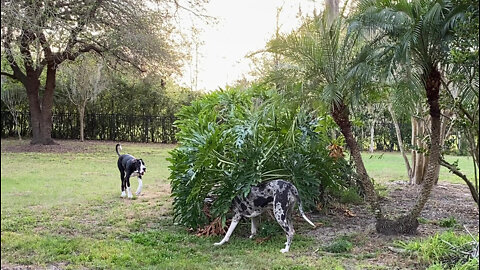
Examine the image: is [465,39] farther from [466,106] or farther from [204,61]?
[204,61]

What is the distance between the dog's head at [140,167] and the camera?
4.57 metres

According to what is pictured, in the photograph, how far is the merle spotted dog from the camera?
A: 3893 millimetres

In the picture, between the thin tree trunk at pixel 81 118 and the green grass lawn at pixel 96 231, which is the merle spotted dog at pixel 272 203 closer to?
the green grass lawn at pixel 96 231

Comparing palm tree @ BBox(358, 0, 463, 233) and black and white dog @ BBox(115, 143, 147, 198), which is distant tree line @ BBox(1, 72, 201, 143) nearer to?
black and white dog @ BBox(115, 143, 147, 198)

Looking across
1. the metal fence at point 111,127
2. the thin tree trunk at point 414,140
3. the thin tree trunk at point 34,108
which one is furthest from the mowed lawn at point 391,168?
the thin tree trunk at point 34,108

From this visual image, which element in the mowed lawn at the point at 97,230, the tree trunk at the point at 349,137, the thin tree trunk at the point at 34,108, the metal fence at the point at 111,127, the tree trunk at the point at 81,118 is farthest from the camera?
the tree trunk at the point at 349,137

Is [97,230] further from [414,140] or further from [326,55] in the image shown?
[414,140]

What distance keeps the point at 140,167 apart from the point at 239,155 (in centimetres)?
110

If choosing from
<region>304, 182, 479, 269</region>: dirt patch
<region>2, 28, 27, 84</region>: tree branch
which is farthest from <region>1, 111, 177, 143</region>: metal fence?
<region>304, 182, 479, 269</region>: dirt patch

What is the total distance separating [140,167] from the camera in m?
4.77

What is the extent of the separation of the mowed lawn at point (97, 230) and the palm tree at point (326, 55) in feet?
4.37

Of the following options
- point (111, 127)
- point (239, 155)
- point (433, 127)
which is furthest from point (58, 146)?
point (433, 127)

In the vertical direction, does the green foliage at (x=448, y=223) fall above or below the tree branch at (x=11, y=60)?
below

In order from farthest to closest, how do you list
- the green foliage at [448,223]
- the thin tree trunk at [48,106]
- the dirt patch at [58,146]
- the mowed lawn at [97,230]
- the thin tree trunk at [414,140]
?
1. the thin tree trunk at [414,140]
2. the green foliage at [448,223]
3. the thin tree trunk at [48,106]
4. the mowed lawn at [97,230]
5. the dirt patch at [58,146]
